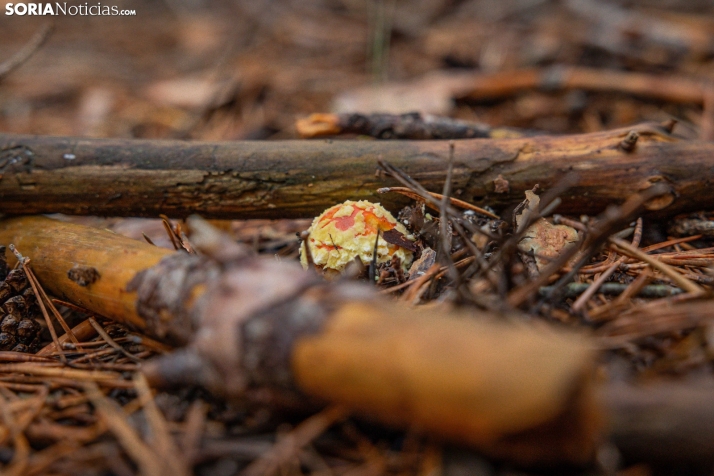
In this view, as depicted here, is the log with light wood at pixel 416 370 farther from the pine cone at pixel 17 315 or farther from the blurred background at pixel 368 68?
the blurred background at pixel 368 68

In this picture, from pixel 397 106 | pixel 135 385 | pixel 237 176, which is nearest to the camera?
pixel 135 385

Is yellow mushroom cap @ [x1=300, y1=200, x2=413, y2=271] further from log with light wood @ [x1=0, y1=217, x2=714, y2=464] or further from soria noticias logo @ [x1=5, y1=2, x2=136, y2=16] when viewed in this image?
soria noticias logo @ [x1=5, y1=2, x2=136, y2=16]

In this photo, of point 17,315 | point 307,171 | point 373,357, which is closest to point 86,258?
point 17,315

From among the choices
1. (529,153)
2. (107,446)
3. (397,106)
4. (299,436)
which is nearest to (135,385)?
(107,446)

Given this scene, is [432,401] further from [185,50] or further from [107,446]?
[185,50]

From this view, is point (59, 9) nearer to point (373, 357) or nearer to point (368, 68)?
point (368, 68)

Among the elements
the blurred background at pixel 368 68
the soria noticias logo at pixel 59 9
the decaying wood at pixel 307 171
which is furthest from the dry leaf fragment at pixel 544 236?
the soria noticias logo at pixel 59 9
